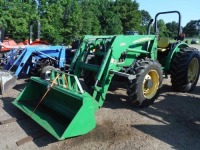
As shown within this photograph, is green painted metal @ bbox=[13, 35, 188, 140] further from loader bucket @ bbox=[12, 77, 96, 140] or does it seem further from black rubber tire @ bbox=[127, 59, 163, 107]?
black rubber tire @ bbox=[127, 59, 163, 107]

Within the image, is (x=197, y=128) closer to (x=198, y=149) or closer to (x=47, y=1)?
(x=198, y=149)

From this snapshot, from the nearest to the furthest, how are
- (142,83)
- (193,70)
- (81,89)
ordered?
(81,89) → (142,83) → (193,70)

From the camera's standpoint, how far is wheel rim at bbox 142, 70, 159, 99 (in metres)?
5.73

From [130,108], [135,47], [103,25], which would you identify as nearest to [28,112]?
[130,108]

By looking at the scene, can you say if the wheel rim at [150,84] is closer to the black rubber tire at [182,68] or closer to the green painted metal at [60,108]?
the black rubber tire at [182,68]

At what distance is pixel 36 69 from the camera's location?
347 inches

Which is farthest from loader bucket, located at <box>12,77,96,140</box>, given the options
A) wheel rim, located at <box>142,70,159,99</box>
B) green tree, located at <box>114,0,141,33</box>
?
green tree, located at <box>114,0,141,33</box>

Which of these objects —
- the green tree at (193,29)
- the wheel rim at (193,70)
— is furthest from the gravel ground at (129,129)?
the green tree at (193,29)

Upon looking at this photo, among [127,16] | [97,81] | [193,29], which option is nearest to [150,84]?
[97,81]

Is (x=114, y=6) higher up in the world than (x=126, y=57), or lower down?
higher up

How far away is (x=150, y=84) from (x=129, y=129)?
1363 millimetres

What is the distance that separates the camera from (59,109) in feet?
16.5

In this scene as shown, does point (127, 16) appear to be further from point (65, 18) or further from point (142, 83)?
point (142, 83)

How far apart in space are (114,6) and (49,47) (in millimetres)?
37368
